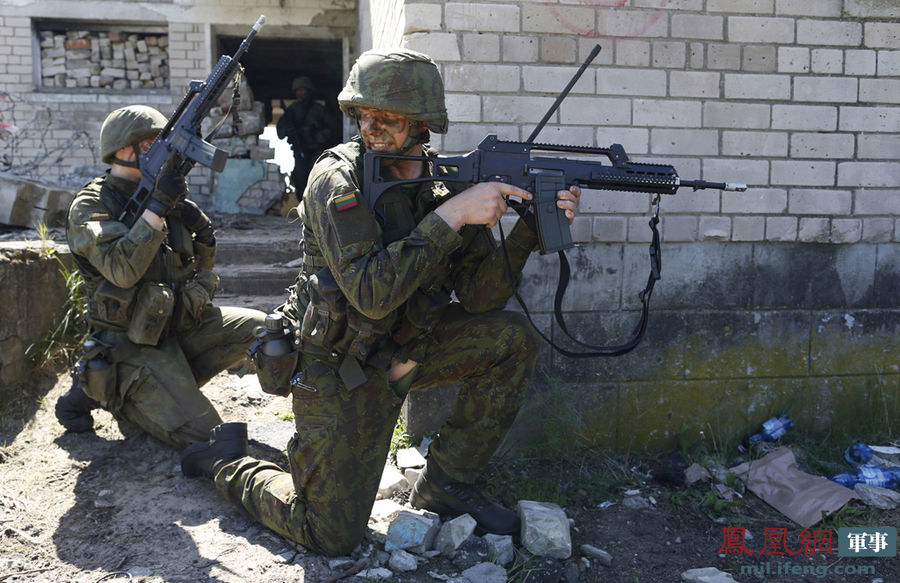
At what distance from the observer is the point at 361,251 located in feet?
7.78

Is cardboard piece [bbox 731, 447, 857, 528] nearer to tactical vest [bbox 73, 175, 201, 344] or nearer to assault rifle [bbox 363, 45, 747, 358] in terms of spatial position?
assault rifle [bbox 363, 45, 747, 358]

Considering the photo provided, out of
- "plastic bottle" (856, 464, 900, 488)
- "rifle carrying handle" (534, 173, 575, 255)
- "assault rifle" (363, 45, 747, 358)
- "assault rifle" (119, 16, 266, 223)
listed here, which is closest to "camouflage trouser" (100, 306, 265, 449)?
"assault rifle" (119, 16, 266, 223)

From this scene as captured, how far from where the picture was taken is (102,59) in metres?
8.83

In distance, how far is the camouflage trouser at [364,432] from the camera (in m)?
2.53

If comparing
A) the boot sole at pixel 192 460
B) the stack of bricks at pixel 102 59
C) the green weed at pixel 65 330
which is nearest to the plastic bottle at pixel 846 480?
the boot sole at pixel 192 460

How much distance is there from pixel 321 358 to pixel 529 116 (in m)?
1.59

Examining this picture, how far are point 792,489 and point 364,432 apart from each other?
1971 mm

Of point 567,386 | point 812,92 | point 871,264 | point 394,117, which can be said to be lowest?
point 567,386

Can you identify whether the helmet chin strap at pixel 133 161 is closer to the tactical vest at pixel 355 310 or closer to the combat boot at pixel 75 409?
the combat boot at pixel 75 409

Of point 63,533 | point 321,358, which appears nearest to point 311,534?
point 321,358

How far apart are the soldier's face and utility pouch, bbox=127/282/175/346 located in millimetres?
1445

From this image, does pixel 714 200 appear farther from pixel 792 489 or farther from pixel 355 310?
pixel 355 310

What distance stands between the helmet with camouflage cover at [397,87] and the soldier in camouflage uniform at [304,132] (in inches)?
311

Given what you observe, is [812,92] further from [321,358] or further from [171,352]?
[171,352]
